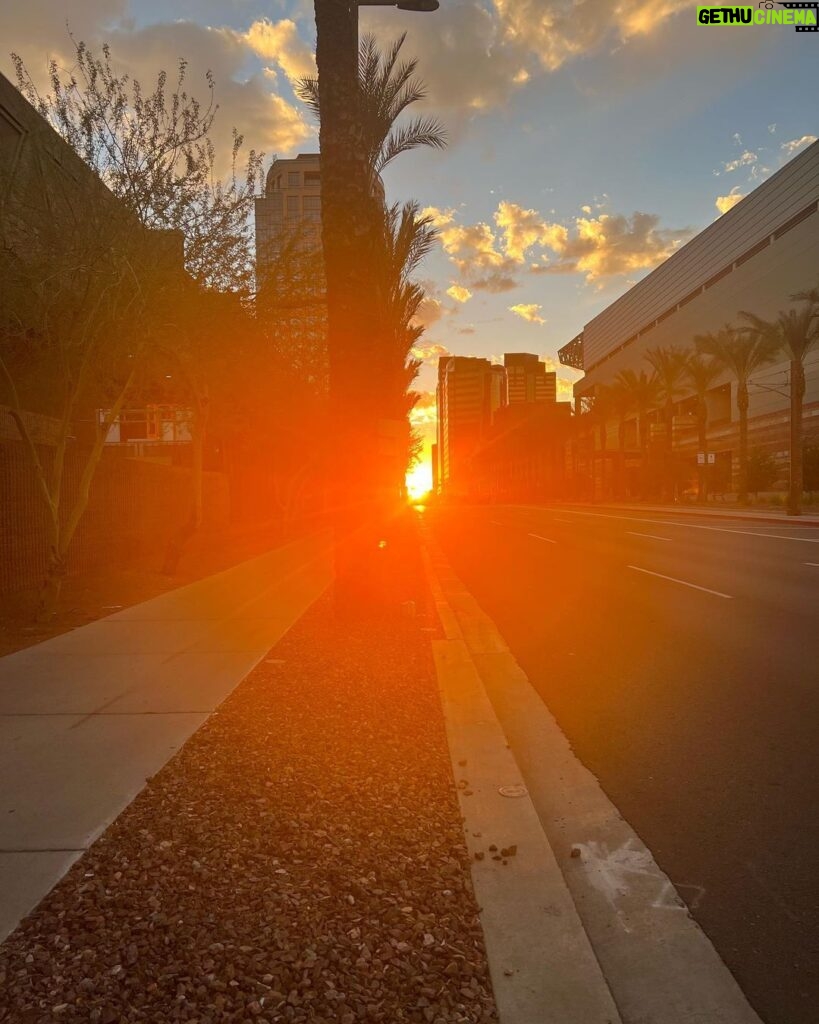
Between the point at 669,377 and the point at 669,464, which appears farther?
the point at 669,464

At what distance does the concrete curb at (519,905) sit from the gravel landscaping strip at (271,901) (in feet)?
0.27

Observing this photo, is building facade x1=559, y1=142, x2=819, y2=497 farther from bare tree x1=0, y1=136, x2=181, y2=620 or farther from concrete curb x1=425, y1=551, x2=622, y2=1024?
concrete curb x1=425, y1=551, x2=622, y2=1024

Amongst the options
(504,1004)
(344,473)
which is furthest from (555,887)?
(344,473)

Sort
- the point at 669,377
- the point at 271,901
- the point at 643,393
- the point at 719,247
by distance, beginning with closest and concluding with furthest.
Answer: the point at 271,901 < the point at 669,377 < the point at 643,393 < the point at 719,247

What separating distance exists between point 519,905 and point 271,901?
95cm

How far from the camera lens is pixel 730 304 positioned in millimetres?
81812

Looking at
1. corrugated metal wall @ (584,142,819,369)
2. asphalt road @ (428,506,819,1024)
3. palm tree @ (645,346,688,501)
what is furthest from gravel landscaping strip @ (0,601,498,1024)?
corrugated metal wall @ (584,142,819,369)

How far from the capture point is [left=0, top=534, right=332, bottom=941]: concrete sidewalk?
3.64 metres

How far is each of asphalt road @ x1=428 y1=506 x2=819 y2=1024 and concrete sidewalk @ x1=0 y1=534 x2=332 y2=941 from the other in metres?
2.61


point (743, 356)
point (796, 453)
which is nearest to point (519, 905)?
point (796, 453)

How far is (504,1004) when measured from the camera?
2.53 m

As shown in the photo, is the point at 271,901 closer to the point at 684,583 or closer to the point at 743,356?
the point at 684,583

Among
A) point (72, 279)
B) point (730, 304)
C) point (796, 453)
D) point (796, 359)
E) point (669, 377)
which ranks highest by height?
point (730, 304)

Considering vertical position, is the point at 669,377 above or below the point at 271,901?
above
